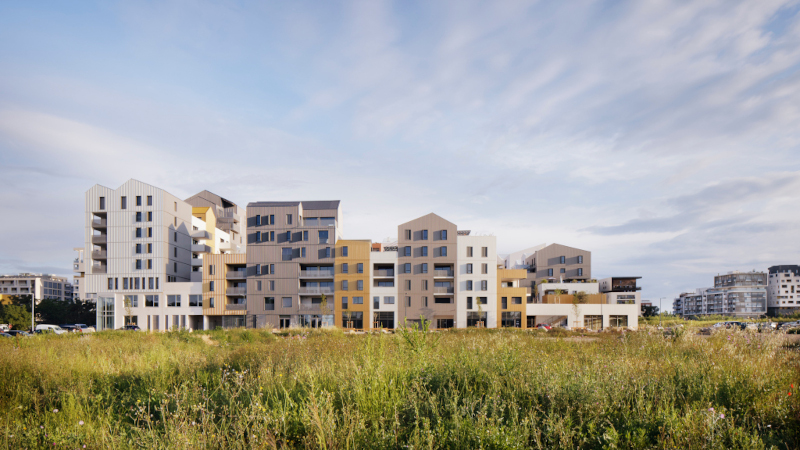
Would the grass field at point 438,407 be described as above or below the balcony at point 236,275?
above

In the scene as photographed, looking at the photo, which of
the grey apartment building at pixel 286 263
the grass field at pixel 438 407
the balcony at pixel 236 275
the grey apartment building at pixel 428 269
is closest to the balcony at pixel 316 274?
the grey apartment building at pixel 286 263

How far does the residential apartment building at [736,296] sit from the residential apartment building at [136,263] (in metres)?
147

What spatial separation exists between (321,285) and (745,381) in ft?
173

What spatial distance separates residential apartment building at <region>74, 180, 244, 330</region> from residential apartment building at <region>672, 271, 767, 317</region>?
146978 millimetres

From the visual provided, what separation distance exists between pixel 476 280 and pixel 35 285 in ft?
523

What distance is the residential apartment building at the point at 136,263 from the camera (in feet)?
184

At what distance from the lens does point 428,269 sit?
56.4 meters

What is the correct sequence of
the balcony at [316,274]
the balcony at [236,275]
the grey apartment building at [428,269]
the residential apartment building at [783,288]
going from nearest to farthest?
the grey apartment building at [428,269]
the balcony at [316,274]
the balcony at [236,275]
the residential apartment building at [783,288]

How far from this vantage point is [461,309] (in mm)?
55875

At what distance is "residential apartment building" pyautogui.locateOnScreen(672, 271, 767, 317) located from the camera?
126m

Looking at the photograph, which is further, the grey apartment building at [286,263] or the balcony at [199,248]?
the balcony at [199,248]

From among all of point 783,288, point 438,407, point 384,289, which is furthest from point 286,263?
point 783,288

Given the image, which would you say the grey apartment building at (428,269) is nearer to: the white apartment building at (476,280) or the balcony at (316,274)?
the white apartment building at (476,280)

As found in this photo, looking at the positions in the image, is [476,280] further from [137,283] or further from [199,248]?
[137,283]
